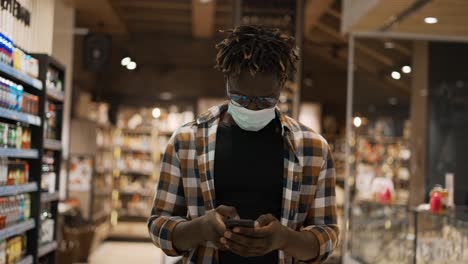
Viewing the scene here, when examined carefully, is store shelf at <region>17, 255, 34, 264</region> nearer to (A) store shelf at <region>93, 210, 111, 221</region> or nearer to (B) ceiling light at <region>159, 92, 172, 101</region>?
(A) store shelf at <region>93, 210, 111, 221</region>

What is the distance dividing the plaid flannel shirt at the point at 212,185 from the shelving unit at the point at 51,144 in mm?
2652

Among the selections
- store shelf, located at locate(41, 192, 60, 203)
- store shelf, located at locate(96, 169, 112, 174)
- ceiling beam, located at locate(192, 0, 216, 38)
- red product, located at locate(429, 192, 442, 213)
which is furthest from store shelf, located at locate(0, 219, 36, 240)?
store shelf, located at locate(96, 169, 112, 174)

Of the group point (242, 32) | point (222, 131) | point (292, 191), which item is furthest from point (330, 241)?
point (242, 32)

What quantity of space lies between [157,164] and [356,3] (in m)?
6.65

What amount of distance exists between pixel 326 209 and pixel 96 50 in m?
8.80

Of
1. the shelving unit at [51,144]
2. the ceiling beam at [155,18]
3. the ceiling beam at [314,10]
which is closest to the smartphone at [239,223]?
the shelving unit at [51,144]

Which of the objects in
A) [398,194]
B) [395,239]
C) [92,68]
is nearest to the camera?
[395,239]

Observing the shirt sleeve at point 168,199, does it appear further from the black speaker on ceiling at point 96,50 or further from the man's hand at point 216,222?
the black speaker on ceiling at point 96,50

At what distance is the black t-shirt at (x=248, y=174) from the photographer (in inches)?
71.2

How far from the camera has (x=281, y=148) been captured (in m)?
1.86

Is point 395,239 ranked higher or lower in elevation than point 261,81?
lower

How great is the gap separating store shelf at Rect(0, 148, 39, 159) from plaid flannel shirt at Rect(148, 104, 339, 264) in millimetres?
1981

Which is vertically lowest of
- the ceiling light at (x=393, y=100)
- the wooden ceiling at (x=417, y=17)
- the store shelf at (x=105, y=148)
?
the store shelf at (x=105, y=148)

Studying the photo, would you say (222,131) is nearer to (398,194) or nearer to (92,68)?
(398,194)
